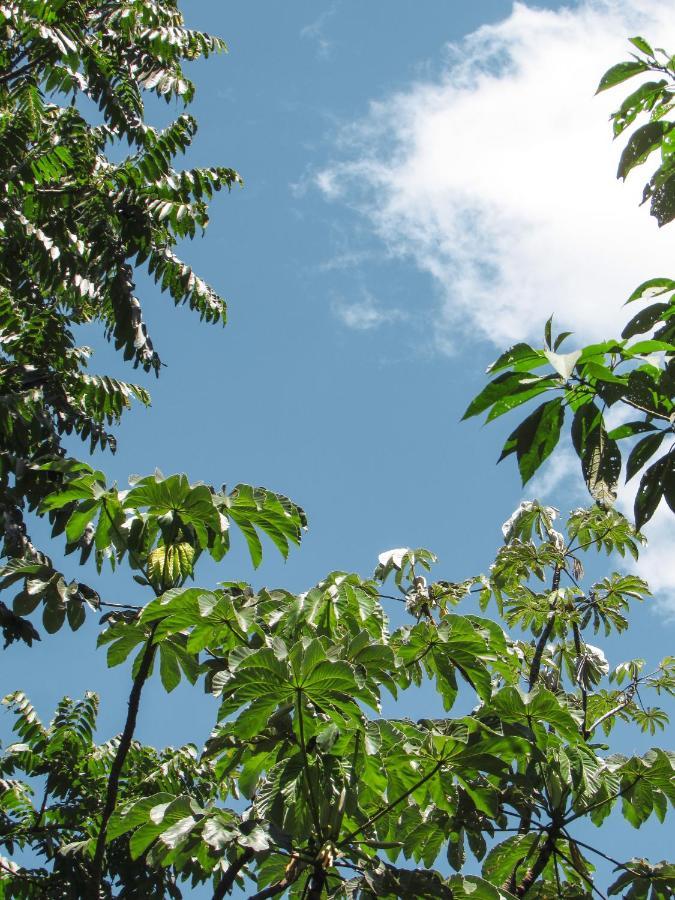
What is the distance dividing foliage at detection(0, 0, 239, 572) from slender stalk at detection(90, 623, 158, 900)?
7.07ft

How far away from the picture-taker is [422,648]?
2484mm

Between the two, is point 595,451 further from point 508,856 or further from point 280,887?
point 508,856

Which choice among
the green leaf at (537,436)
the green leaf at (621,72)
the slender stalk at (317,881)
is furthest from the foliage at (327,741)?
the green leaf at (621,72)

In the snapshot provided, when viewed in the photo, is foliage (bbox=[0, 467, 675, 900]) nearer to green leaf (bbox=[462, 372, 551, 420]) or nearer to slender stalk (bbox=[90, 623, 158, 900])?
slender stalk (bbox=[90, 623, 158, 900])

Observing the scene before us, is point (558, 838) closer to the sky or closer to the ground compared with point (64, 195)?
closer to the ground

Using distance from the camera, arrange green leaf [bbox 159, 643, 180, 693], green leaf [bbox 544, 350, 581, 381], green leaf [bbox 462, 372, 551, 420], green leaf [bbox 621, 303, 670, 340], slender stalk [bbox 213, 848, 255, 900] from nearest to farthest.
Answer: green leaf [bbox 544, 350, 581, 381]
green leaf [bbox 462, 372, 551, 420]
green leaf [bbox 621, 303, 670, 340]
slender stalk [bbox 213, 848, 255, 900]
green leaf [bbox 159, 643, 180, 693]

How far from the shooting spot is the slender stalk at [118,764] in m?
2.04

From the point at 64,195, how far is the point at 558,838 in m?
5.37

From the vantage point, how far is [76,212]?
259 inches

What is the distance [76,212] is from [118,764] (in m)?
5.37

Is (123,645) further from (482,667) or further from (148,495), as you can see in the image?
(482,667)

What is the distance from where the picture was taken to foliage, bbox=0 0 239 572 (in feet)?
16.9

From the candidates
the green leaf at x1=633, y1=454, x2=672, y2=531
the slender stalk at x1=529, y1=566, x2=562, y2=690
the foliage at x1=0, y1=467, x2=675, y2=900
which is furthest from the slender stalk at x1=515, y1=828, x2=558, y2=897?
the green leaf at x1=633, y1=454, x2=672, y2=531

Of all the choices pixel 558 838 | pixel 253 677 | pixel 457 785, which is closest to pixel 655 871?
pixel 558 838
